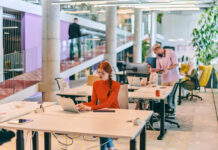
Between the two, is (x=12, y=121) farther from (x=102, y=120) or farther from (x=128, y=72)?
(x=128, y=72)

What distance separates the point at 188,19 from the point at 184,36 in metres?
1.34

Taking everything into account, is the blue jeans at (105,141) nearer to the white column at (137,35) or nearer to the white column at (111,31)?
the white column at (111,31)

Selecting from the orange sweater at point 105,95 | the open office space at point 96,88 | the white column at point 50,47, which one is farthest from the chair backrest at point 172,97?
the white column at point 50,47

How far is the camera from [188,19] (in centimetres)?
2478

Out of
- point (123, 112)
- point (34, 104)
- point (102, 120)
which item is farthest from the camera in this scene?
point (34, 104)

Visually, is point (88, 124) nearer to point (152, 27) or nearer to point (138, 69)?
point (138, 69)

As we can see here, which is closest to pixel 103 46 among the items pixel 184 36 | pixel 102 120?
pixel 184 36

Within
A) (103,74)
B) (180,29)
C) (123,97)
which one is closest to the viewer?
(103,74)

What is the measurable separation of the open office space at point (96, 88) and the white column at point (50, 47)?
0.11 feet

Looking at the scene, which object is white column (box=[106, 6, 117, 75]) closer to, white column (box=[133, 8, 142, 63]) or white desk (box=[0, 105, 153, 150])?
white column (box=[133, 8, 142, 63])

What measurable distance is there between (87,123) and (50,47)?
724cm

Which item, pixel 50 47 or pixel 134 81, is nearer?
pixel 134 81

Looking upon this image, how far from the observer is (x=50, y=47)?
10.6m

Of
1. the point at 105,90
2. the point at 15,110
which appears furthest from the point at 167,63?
the point at 15,110
